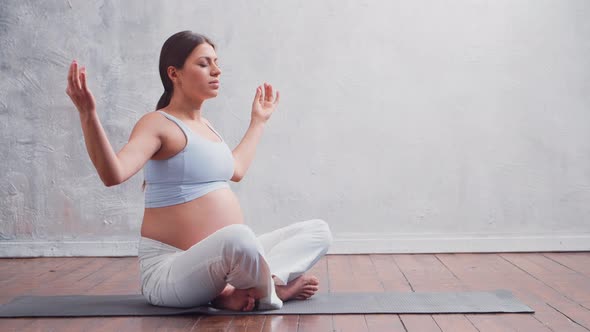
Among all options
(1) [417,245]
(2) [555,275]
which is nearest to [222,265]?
(2) [555,275]

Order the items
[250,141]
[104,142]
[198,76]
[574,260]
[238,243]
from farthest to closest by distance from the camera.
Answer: [574,260]
[250,141]
[198,76]
[238,243]
[104,142]

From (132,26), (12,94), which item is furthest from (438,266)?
(12,94)

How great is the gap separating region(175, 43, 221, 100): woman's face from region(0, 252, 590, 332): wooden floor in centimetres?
75

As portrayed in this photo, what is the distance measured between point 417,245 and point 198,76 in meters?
1.73

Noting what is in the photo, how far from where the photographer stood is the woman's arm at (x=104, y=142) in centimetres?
184

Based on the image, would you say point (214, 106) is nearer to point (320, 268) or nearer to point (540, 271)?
point (320, 268)

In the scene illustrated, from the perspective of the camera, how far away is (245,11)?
373 cm

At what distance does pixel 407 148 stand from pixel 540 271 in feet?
3.13

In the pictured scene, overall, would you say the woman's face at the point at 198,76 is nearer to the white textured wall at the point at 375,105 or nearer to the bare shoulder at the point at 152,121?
the bare shoulder at the point at 152,121

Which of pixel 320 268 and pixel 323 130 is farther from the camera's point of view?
pixel 323 130

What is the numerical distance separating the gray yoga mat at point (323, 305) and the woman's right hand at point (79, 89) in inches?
29.2

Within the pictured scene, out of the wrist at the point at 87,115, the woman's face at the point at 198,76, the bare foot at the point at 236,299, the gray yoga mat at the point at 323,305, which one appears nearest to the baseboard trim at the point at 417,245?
the gray yoga mat at the point at 323,305

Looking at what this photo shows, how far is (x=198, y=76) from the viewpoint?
2.43m

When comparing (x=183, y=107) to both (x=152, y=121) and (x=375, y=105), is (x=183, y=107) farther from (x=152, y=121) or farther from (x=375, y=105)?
(x=375, y=105)
